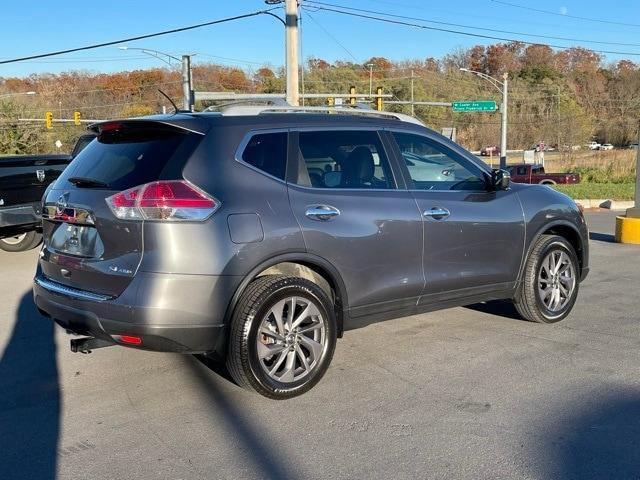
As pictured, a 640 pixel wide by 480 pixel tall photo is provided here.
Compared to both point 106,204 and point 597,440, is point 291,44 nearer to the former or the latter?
point 106,204

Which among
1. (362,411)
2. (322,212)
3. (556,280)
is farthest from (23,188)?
(556,280)

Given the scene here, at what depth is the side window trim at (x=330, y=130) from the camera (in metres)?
4.41

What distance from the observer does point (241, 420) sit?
3965 mm

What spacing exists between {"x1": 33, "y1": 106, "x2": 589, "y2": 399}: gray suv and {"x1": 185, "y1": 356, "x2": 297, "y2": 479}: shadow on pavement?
0.68ft

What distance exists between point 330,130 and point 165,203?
57.8 inches

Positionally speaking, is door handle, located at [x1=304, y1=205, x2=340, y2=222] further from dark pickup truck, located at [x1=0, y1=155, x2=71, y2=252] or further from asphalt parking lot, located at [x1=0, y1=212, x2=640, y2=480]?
dark pickup truck, located at [x1=0, y1=155, x2=71, y2=252]

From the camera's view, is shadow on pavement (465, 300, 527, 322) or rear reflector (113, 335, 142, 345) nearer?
rear reflector (113, 335, 142, 345)

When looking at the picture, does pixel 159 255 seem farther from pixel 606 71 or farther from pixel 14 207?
pixel 606 71

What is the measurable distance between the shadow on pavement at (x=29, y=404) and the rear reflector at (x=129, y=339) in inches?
24.8

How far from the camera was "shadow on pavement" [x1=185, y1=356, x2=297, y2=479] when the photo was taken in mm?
3391

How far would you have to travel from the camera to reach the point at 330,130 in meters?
4.77

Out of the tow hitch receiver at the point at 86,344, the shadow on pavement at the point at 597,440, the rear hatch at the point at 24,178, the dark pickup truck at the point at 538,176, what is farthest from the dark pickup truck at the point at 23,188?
the dark pickup truck at the point at 538,176

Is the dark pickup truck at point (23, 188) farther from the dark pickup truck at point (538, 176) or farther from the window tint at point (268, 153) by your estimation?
the dark pickup truck at point (538, 176)

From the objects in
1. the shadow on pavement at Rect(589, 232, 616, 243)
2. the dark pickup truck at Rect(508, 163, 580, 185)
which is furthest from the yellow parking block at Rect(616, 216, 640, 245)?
the dark pickup truck at Rect(508, 163, 580, 185)
